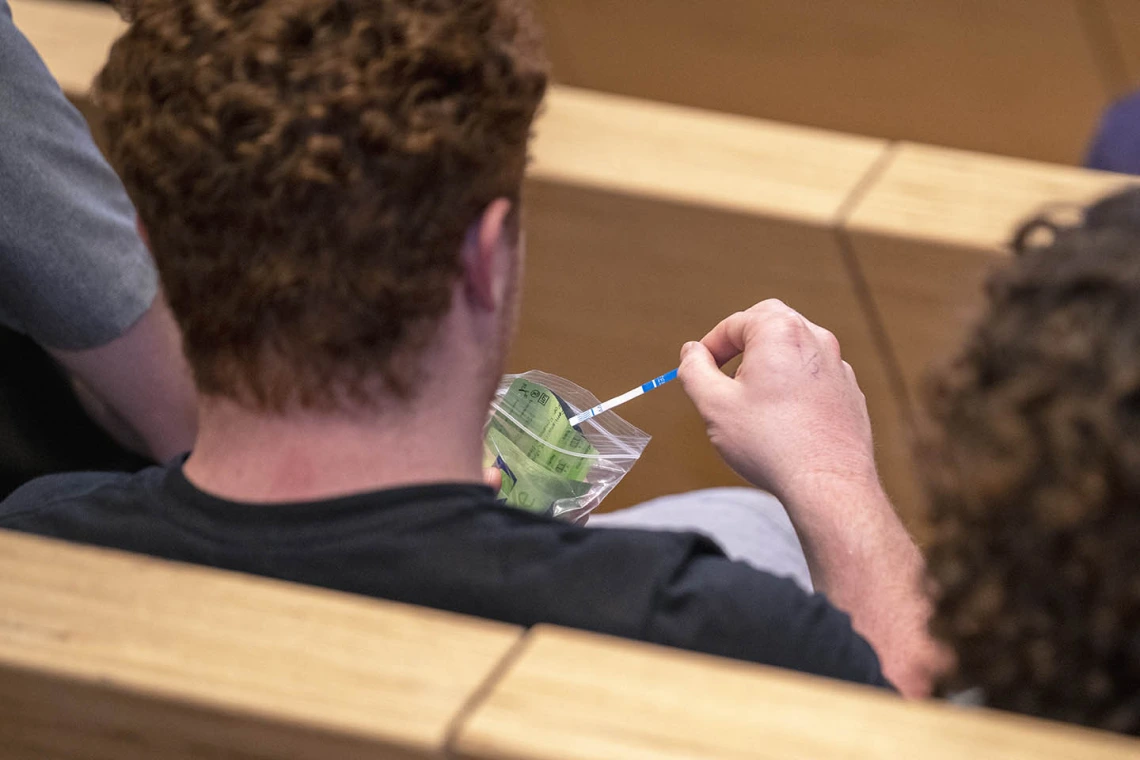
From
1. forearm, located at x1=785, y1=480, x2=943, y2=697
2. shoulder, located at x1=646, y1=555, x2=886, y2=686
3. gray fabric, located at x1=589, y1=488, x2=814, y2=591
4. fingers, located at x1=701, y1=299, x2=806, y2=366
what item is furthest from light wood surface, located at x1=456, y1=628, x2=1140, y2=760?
gray fabric, located at x1=589, y1=488, x2=814, y2=591

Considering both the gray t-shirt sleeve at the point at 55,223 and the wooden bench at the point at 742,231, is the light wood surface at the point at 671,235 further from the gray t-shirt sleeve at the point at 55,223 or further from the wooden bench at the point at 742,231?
the gray t-shirt sleeve at the point at 55,223

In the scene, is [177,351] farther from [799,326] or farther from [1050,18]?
[1050,18]

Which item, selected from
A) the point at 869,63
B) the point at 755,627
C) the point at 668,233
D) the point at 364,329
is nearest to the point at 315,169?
the point at 364,329

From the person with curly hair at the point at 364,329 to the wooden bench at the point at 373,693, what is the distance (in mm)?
132

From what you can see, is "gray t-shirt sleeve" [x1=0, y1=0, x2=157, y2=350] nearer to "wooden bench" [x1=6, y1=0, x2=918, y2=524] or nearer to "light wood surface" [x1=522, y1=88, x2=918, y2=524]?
"wooden bench" [x1=6, y1=0, x2=918, y2=524]

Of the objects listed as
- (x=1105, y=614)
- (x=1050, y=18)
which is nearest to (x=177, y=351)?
(x=1105, y=614)

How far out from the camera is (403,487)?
0.83 meters

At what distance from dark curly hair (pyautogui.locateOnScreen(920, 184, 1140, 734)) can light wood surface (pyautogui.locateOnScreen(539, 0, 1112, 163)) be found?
243 cm

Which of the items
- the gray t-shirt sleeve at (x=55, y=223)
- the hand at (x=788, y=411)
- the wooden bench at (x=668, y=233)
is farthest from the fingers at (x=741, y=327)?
the gray t-shirt sleeve at (x=55, y=223)

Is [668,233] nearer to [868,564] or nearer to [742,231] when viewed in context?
[742,231]

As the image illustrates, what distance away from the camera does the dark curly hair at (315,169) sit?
831 millimetres

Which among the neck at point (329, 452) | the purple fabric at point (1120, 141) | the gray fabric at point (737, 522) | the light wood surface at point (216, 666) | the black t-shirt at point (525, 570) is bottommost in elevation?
the gray fabric at point (737, 522)

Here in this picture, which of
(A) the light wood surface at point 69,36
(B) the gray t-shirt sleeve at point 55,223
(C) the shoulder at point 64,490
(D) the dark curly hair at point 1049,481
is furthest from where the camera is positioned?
(A) the light wood surface at point 69,36

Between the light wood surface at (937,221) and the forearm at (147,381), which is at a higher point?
the light wood surface at (937,221)
